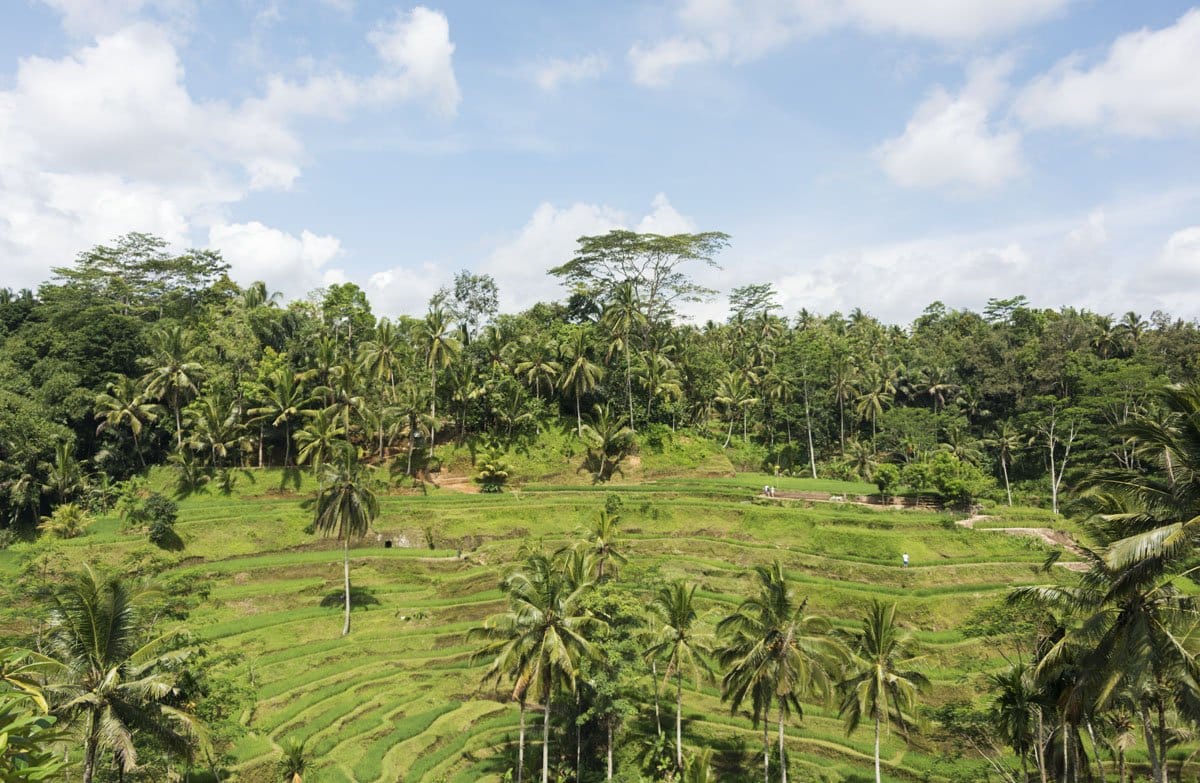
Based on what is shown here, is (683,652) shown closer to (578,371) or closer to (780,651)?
(780,651)

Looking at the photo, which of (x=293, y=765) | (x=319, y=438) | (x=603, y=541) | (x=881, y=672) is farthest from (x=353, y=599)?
(x=881, y=672)

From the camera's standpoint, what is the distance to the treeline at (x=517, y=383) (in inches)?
2032

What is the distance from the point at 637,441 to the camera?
62906mm

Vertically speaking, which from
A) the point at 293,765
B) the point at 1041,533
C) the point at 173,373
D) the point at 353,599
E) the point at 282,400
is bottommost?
the point at 293,765

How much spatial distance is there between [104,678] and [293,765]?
31.9 feet

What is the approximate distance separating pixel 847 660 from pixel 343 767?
19.8 meters

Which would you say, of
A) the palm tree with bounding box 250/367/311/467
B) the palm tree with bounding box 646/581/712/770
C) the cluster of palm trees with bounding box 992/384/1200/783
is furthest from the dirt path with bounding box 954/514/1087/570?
the palm tree with bounding box 250/367/311/467

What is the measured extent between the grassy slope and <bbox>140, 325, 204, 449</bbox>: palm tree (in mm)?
8831

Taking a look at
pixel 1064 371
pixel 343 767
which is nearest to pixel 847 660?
pixel 343 767

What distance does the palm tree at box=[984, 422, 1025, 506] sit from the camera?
67.7 meters

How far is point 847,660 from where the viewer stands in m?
23.6

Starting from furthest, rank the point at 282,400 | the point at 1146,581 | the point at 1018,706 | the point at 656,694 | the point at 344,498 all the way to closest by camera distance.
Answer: the point at 282,400
the point at 344,498
the point at 656,694
the point at 1018,706
the point at 1146,581

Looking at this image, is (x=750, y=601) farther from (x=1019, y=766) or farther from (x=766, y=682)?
(x=1019, y=766)

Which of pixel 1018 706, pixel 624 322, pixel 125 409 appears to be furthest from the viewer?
pixel 624 322
